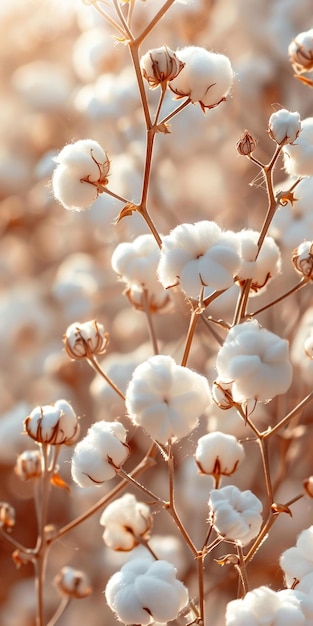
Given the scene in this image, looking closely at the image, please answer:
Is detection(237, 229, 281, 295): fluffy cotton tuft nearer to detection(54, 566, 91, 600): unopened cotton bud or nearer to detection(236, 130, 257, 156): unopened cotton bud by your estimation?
detection(236, 130, 257, 156): unopened cotton bud

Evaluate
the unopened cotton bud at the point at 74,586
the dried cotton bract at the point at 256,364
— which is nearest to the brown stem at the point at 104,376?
the dried cotton bract at the point at 256,364

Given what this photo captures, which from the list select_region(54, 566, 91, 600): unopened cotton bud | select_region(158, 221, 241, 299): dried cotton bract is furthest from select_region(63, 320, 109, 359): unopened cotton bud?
select_region(54, 566, 91, 600): unopened cotton bud

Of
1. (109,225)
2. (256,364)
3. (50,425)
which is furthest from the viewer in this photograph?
(109,225)

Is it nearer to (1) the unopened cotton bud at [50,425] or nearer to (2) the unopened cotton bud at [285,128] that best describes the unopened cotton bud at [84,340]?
(1) the unopened cotton bud at [50,425]

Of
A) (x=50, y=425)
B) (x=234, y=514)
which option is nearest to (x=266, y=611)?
(x=234, y=514)

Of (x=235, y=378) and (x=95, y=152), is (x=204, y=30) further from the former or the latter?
(x=235, y=378)

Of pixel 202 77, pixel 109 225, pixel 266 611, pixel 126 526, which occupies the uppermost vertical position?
pixel 109 225

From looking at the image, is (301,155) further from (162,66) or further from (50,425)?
(50,425)
